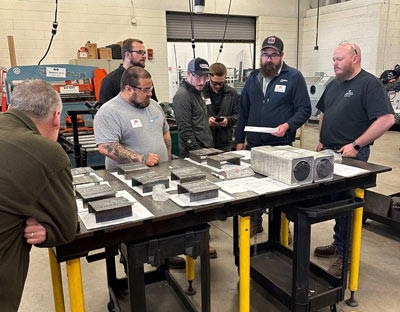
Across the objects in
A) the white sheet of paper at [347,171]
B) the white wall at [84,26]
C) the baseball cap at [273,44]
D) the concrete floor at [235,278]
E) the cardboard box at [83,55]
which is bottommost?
the concrete floor at [235,278]

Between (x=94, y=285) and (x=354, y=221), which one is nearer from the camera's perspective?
(x=354, y=221)

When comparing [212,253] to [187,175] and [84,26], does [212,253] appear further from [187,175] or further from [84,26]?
[84,26]

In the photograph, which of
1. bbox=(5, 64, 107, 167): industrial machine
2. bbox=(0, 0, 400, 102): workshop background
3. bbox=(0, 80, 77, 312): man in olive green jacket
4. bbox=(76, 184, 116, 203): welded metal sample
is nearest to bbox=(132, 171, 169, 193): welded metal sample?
bbox=(76, 184, 116, 203): welded metal sample

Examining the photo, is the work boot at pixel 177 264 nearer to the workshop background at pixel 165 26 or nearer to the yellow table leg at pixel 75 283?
the yellow table leg at pixel 75 283

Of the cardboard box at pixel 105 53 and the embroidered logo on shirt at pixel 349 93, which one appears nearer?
the embroidered logo on shirt at pixel 349 93

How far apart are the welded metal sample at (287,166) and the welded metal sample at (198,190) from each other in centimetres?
37

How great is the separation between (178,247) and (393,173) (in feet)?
13.4

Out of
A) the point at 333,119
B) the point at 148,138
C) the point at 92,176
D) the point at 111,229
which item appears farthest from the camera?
the point at 333,119

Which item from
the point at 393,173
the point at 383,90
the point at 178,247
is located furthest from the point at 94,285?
the point at 393,173

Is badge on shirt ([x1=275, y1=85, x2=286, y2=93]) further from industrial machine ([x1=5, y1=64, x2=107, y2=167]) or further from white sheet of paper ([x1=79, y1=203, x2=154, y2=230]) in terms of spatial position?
industrial machine ([x1=5, y1=64, x2=107, y2=167])

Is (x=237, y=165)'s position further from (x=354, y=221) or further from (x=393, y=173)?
(x=393, y=173)

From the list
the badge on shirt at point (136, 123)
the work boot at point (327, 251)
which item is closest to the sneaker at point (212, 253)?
the work boot at point (327, 251)

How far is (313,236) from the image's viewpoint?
2869 millimetres

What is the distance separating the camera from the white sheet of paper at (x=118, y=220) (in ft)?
4.07
